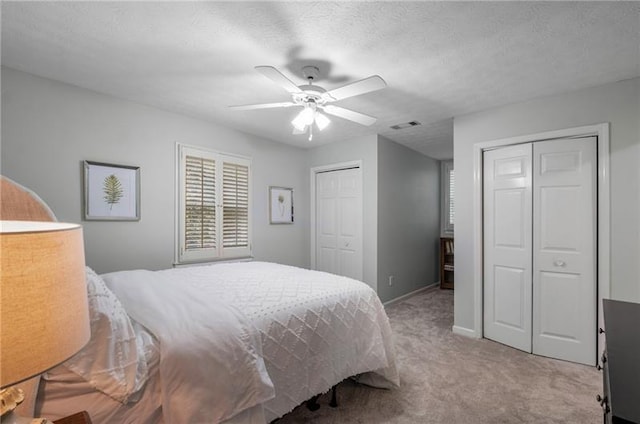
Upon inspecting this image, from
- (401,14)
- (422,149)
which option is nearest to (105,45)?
(401,14)

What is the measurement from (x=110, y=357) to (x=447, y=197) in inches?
234

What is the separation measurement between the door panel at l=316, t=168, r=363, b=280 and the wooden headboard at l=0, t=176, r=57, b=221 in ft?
11.4

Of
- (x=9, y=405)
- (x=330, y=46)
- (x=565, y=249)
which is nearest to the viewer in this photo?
(x=9, y=405)

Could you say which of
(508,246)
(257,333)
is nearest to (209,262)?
(257,333)

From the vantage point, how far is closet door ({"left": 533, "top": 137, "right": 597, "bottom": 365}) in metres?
2.61

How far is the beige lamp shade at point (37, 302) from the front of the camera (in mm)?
534

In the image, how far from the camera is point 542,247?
111 inches

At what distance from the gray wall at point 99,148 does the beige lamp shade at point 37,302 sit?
2.57 metres

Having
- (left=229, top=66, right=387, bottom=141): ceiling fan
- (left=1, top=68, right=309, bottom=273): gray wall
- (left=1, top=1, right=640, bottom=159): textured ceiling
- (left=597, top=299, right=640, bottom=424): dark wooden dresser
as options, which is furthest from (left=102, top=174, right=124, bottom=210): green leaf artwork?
(left=597, top=299, right=640, bottom=424): dark wooden dresser

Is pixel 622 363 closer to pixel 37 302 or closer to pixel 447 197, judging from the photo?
pixel 37 302

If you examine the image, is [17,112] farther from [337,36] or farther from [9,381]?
[9,381]

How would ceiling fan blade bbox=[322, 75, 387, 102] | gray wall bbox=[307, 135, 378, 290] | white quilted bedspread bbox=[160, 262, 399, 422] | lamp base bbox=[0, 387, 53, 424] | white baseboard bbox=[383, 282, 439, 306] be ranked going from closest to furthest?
lamp base bbox=[0, 387, 53, 424] < white quilted bedspread bbox=[160, 262, 399, 422] < ceiling fan blade bbox=[322, 75, 387, 102] < gray wall bbox=[307, 135, 378, 290] < white baseboard bbox=[383, 282, 439, 306]

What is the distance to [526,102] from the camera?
290 cm

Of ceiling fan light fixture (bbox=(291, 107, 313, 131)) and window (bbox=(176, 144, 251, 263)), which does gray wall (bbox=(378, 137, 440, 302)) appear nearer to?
window (bbox=(176, 144, 251, 263))
